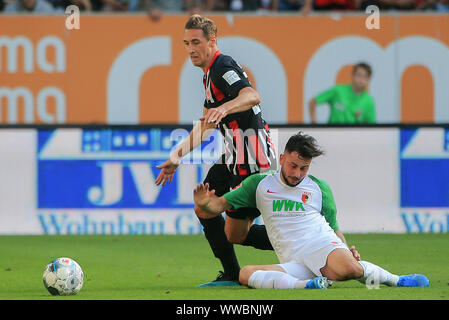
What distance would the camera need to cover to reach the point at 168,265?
9.55 metres

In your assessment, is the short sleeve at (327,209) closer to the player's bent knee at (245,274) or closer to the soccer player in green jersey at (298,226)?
the soccer player in green jersey at (298,226)

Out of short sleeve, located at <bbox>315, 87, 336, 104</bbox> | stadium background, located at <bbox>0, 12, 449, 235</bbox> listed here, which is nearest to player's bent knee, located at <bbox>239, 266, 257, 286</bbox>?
short sleeve, located at <bbox>315, 87, 336, 104</bbox>

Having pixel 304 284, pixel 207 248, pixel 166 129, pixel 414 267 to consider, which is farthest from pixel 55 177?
pixel 304 284

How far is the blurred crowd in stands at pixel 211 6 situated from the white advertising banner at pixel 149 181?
2734 millimetres

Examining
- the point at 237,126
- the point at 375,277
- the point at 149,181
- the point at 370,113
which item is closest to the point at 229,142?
the point at 237,126

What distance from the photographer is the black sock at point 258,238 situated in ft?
26.2

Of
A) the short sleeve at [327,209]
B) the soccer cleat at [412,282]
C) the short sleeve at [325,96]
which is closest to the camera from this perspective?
the soccer cleat at [412,282]

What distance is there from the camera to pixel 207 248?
11.0 metres

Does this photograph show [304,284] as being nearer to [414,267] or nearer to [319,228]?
[319,228]

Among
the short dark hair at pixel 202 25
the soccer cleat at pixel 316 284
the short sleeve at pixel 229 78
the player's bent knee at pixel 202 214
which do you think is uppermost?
the short dark hair at pixel 202 25

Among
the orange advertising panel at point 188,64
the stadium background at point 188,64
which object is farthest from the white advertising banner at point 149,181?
the orange advertising panel at point 188,64

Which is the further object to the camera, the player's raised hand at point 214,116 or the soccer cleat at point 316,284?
the soccer cleat at point 316,284

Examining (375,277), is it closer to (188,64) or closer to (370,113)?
(370,113)
